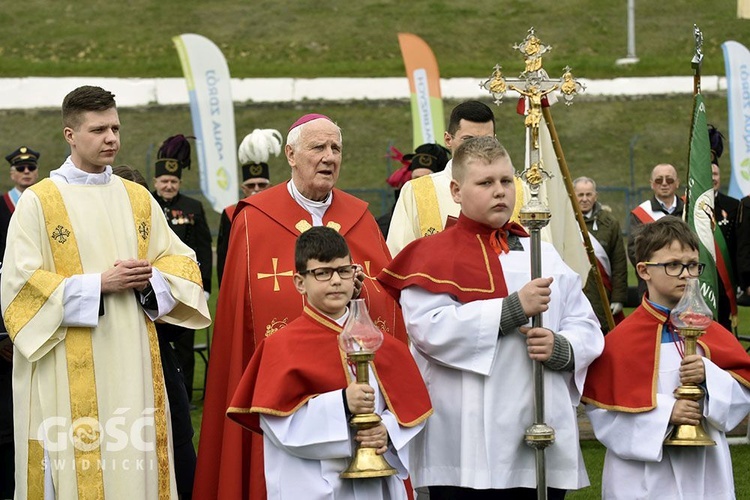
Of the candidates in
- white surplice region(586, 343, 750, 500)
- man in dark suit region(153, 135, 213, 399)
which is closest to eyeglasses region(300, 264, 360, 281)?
white surplice region(586, 343, 750, 500)

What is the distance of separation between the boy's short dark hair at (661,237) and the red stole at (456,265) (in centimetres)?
60

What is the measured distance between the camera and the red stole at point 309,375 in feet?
16.9

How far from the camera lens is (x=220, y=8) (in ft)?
160

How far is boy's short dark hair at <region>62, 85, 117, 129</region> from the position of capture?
6.20 m

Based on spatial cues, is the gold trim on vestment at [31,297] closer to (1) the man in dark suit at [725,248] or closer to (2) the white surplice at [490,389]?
(2) the white surplice at [490,389]

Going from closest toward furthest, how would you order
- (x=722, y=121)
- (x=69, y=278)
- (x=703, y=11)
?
(x=69, y=278), (x=722, y=121), (x=703, y=11)

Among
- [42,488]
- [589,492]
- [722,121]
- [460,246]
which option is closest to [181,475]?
[42,488]

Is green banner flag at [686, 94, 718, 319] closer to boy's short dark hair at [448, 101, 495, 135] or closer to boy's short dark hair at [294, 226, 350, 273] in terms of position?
boy's short dark hair at [448, 101, 495, 135]

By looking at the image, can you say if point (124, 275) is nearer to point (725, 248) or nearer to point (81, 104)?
point (81, 104)

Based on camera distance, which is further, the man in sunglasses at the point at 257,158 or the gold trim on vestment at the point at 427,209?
the man in sunglasses at the point at 257,158

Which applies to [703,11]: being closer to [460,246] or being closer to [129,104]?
[129,104]

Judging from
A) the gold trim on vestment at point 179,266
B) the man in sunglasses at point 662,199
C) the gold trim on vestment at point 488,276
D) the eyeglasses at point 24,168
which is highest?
the eyeglasses at point 24,168

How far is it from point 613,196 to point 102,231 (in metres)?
27.1

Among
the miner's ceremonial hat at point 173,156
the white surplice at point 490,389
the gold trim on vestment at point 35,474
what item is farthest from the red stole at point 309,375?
the miner's ceremonial hat at point 173,156
